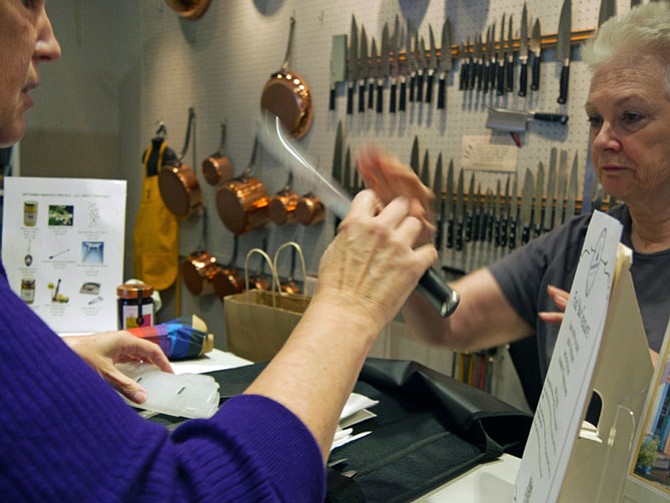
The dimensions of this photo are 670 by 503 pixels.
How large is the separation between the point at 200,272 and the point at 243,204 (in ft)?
2.06

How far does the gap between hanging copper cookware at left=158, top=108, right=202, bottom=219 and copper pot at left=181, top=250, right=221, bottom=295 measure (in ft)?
0.93

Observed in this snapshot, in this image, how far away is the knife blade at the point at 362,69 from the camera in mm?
3021

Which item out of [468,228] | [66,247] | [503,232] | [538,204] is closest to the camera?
[66,247]

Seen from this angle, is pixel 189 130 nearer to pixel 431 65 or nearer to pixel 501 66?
pixel 431 65

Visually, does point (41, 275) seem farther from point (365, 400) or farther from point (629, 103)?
point (629, 103)

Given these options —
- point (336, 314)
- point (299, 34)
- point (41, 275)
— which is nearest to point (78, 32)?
point (299, 34)

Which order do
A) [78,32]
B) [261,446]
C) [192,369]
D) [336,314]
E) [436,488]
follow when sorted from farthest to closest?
[78,32], [192,369], [436,488], [336,314], [261,446]

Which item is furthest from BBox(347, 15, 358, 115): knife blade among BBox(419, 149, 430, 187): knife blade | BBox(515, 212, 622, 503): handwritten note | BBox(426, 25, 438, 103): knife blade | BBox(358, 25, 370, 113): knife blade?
BBox(515, 212, 622, 503): handwritten note

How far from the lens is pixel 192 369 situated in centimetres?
160

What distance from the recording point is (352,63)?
10.1 feet

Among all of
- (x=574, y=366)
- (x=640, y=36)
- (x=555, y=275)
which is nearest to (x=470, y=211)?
(x=555, y=275)

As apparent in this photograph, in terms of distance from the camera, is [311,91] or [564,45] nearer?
[564,45]

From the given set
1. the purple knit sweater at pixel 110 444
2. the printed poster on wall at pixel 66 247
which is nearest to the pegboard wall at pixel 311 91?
the printed poster on wall at pixel 66 247

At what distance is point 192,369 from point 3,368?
1096 mm
